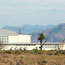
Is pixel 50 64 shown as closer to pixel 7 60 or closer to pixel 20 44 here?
pixel 7 60

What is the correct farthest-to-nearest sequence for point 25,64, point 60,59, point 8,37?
point 8,37 < point 60,59 < point 25,64

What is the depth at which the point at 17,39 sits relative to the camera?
122 metres

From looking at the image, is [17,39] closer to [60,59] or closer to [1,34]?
[1,34]

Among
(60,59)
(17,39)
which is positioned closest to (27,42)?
(17,39)

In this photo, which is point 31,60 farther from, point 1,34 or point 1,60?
point 1,34

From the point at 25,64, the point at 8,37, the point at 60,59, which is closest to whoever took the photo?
the point at 25,64

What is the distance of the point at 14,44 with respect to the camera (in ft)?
388

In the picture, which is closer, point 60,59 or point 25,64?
point 25,64

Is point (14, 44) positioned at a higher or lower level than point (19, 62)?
lower

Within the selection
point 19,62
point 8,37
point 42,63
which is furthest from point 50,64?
point 8,37

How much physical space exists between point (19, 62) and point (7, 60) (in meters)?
0.89

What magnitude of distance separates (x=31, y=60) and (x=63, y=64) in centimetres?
225

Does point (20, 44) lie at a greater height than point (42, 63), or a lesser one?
lesser

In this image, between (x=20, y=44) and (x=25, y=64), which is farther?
(x=20, y=44)
